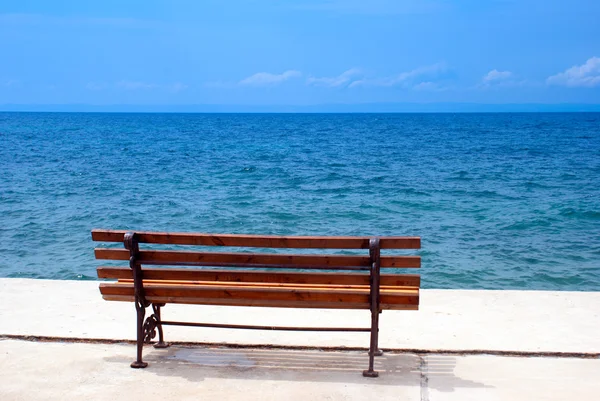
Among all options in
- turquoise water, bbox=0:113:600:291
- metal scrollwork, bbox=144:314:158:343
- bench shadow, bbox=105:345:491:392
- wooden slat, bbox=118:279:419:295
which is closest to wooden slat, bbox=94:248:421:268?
wooden slat, bbox=118:279:419:295

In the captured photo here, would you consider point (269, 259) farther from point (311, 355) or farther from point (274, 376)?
point (311, 355)

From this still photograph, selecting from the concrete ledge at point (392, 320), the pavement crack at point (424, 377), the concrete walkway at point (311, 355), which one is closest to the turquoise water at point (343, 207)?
the concrete ledge at point (392, 320)

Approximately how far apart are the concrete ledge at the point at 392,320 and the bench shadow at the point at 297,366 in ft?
0.57

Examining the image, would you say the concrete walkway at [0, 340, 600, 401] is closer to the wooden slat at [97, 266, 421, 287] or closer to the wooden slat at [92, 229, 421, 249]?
the wooden slat at [97, 266, 421, 287]

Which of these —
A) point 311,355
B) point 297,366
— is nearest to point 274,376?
point 297,366

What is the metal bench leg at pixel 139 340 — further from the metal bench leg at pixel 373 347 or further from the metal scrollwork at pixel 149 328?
the metal bench leg at pixel 373 347

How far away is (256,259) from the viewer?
4312 mm

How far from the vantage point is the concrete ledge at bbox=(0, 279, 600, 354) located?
502 centimetres

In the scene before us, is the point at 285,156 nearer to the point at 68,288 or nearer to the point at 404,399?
the point at 68,288

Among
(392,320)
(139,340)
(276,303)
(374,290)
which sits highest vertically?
(374,290)

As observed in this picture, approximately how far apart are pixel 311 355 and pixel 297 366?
24 centimetres

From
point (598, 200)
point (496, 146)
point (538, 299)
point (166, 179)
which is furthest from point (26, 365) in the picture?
point (496, 146)

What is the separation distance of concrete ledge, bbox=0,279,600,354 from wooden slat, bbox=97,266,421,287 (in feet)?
2.65

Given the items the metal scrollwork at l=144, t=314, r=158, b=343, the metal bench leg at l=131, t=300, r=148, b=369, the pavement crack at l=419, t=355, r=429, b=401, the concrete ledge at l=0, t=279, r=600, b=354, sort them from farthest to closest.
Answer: the concrete ledge at l=0, t=279, r=600, b=354, the metal scrollwork at l=144, t=314, r=158, b=343, the metal bench leg at l=131, t=300, r=148, b=369, the pavement crack at l=419, t=355, r=429, b=401
